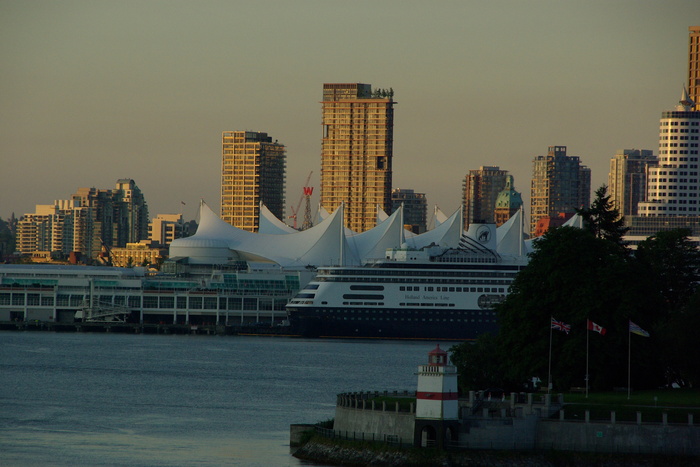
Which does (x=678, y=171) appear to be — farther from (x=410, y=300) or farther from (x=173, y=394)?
(x=173, y=394)

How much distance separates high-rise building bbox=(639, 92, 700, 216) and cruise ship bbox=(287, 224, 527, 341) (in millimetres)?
89783

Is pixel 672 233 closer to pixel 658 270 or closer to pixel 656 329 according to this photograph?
pixel 658 270

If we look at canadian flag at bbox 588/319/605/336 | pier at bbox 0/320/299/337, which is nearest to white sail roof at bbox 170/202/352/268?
pier at bbox 0/320/299/337

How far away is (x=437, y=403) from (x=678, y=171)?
161137 mm

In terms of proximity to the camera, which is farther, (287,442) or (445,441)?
(287,442)

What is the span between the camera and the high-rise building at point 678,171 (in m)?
196

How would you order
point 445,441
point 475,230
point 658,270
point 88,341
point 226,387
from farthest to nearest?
point 475,230 < point 88,341 < point 226,387 < point 658,270 < point 445,441

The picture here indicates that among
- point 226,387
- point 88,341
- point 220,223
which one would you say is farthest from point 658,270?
point 220,223

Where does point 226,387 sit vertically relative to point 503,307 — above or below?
below

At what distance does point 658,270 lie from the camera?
200 ft

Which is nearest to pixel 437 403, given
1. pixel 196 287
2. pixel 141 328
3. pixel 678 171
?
pixel 141 328

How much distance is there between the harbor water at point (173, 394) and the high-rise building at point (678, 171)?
325 ft

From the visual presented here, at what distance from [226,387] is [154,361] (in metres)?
16.3

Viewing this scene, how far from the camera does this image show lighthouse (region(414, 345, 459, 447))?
39438 millimetres
